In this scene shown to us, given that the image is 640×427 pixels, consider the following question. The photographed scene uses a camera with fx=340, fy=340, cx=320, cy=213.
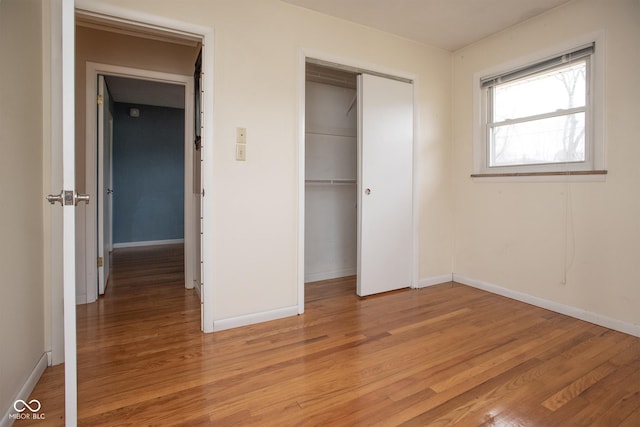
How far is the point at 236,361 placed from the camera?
6.40 ft

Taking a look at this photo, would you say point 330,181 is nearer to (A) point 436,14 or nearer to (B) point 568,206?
(A) point 436,14

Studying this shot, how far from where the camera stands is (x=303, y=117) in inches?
104

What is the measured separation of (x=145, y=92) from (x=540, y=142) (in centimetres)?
510

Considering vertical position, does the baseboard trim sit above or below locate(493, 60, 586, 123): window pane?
below

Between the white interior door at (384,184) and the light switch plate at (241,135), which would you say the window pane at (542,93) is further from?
the light switch plate at (241,135)

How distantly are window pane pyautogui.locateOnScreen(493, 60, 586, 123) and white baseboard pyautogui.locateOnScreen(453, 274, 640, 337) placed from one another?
5.13 feet

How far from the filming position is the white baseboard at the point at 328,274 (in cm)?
367

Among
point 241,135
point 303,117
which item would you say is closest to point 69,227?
point 241,135

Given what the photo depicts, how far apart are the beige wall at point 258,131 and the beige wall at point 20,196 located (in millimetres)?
710

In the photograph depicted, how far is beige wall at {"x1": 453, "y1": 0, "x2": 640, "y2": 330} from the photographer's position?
2299mm

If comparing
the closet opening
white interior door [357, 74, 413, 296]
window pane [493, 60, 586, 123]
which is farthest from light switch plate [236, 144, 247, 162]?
window pane [493, 60, 586, 123]

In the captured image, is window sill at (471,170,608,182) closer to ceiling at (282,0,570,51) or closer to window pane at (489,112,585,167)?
window pane at (489,112,585,167)

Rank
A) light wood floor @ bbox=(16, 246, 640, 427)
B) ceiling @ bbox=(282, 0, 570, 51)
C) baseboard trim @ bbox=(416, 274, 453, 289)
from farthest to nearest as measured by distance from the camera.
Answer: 1. baseboard trim @ bbox=(416, 274, 453, 289)
2. ceiling @ bbox=(282, 0, 570, 51)
3. light wood floor @ bbox=(16, 246, 640, 427)
